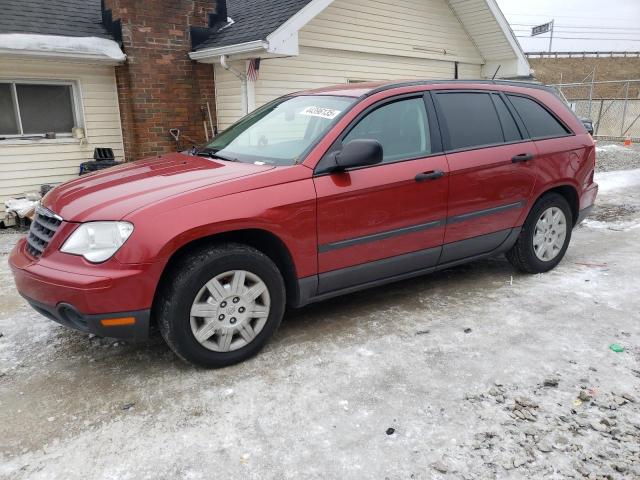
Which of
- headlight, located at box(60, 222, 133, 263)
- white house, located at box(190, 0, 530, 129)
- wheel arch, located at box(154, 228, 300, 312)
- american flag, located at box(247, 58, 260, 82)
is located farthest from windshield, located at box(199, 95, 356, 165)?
american flag, located at box(247, 58, 260, 82)

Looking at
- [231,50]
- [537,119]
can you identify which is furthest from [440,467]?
[231,50]

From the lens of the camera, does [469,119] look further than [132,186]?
Yes

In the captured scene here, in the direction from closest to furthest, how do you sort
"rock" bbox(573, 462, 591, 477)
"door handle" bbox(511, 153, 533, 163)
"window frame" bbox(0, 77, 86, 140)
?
"rock" bbox(573, 462, 591, 477) → "door handle" bbox(511, 153, 533, 163) → "window frame" bbox(0, 77, 86, 140)

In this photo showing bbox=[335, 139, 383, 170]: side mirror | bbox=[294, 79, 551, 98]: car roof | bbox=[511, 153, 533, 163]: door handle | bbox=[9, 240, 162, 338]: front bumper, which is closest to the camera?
bbox=[9, 240, 162, 338]: front bumper

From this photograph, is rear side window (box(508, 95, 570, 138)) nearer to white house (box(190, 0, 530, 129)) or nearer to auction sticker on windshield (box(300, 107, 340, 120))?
auction sticker on windshield (box(300, 107, 340, 120))

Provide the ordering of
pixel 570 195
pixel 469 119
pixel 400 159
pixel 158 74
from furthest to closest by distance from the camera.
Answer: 1. pixel 158 74
2. pixel 570 195
3. pixel 469 119
4. pixel 400 159

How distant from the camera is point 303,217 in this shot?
335 centimetres

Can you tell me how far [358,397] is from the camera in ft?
9.75

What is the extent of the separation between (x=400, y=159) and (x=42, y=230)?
2452 millimetres

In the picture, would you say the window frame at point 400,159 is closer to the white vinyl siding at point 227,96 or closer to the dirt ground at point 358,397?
the dirt ground at point 358,397

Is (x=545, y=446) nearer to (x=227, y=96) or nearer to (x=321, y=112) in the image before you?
(x=321, y=112)

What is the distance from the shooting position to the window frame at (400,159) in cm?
348

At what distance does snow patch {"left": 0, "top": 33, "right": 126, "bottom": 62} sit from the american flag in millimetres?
1899

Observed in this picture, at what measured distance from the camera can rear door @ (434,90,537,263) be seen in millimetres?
4109
